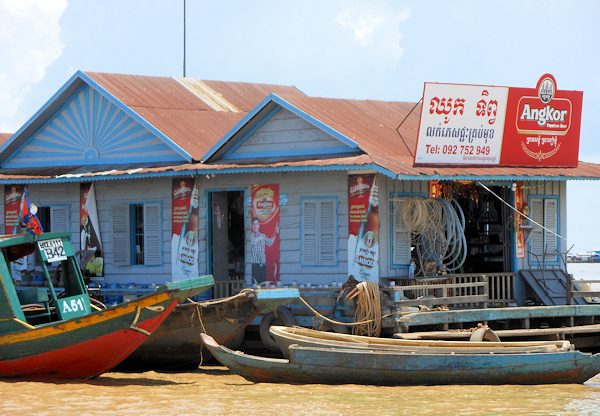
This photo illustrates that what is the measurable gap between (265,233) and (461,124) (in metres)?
4.10

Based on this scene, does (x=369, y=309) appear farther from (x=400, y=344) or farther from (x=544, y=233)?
(x=544, y=233)

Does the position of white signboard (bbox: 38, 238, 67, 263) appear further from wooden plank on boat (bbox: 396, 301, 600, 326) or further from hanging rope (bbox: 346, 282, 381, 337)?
wooden plank on boat (bbox: 396, 301, 600, 326)

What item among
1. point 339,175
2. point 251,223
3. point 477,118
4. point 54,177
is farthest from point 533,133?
point 54,177

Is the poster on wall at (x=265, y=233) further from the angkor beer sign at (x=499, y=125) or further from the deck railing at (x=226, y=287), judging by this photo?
the angkor beer sign at (x=499, y=125)

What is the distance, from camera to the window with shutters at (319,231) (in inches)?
958

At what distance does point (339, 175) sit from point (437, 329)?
3308 mm

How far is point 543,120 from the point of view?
25312 mm

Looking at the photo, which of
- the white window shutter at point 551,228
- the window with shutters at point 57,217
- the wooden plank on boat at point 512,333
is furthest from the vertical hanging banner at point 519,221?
the window with shutters at point 57,217

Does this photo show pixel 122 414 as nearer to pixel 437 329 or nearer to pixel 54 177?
pixel 437 329

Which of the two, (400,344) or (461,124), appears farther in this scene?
(461,124)

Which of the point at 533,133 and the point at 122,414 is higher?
the point at 533,133

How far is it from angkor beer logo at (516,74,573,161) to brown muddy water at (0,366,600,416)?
5.63 meters

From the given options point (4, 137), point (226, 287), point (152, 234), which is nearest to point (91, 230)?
point (152, 234)

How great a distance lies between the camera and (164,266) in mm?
26922
